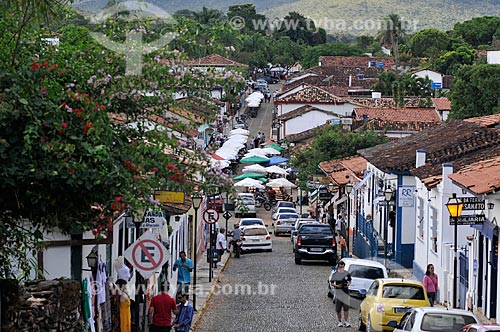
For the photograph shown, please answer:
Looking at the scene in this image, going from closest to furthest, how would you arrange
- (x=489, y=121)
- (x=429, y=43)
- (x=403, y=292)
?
(x=403, y=292)
(x=489, y=121)
(x=429, y=43)

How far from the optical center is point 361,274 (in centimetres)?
2775

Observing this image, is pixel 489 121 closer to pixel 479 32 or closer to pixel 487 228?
pixel 487 228

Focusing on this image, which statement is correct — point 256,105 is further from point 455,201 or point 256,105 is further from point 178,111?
point 178,111

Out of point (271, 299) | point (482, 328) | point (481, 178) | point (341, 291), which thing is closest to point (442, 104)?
point (271, 299)

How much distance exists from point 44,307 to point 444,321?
666cm

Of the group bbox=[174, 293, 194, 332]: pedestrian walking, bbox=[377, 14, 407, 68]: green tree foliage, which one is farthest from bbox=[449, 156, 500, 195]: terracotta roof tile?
bbox=[377, 14, 407, 68]: green tree foliage

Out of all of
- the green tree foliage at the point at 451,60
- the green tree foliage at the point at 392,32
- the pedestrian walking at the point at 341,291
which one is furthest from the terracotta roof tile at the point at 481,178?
the green tree foliage at the point at 392,32

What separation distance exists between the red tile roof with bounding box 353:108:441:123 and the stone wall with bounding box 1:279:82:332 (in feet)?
172

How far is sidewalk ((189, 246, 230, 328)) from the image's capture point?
26837mm

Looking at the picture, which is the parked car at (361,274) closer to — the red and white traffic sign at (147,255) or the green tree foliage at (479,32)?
the red and white traffic sign at (147,255)

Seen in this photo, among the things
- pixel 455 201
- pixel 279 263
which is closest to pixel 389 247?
pixel 279 263

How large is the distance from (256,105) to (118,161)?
96909 mm

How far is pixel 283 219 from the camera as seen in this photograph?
170 feet

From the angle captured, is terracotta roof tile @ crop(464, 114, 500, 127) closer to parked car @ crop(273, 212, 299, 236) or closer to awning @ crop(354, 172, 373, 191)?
awning @ crop(354, 172, 373, 191)
